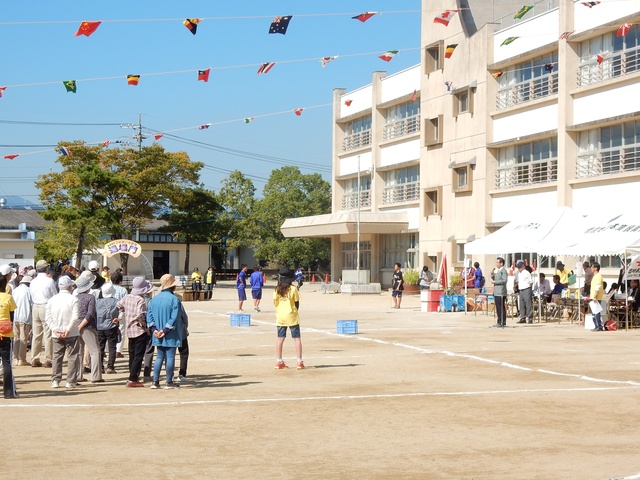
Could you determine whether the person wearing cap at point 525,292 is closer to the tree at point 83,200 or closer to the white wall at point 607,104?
the white wall at point 607,104

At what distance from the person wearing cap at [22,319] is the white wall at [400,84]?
131 ft

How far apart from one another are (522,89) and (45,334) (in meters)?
31.9

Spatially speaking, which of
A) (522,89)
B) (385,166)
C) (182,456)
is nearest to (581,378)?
(182,456)

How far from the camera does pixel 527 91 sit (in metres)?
43.4

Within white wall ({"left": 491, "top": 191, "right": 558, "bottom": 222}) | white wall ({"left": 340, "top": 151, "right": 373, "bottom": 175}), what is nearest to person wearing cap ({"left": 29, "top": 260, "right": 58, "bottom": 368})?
white wall ({"left": 491, "top": 191, "right": 558, "bottom": 222})

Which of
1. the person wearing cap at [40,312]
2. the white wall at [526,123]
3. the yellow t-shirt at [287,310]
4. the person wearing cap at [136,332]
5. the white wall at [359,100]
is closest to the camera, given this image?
the person wearing cap at [136,332]

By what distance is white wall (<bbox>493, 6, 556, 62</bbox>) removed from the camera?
4081 cm

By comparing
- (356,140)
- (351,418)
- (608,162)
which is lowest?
(351,418)

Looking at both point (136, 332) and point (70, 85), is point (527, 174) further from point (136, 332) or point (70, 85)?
point (136, 332)

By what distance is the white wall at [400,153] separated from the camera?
2183 inches

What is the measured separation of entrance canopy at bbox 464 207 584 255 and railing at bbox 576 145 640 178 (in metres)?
9.44

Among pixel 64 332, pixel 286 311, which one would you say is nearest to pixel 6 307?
pixel 64 332

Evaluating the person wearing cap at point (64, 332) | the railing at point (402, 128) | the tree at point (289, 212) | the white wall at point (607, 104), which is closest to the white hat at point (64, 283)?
the person wearing cap at point (64, 332)

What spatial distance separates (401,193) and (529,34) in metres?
17.2
